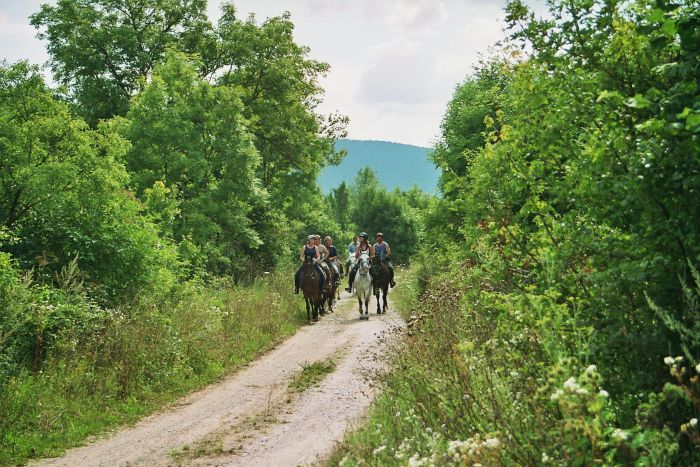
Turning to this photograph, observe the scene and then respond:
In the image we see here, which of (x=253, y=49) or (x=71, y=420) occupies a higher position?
(x=253, y=49)

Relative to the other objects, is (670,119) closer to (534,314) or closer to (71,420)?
(534,314)

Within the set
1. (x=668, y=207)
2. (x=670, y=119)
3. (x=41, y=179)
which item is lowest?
(x=668, y=207)

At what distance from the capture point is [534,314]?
533cm

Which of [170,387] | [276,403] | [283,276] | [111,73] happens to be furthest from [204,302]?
[111,73]

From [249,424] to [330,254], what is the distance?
16.5 meters

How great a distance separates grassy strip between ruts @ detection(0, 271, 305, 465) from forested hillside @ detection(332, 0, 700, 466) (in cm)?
425

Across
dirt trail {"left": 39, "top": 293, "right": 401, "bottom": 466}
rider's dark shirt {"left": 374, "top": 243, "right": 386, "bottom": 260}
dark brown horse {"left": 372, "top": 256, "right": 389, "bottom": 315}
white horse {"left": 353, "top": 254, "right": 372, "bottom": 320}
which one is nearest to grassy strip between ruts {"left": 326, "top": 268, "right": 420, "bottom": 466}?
dirt trail {"left": 39, "top": 293, "right": 401, "bottom": 466}

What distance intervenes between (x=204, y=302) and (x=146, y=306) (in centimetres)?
323

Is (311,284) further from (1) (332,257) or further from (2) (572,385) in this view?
(2) (572,385)

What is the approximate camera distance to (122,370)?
36.1 feet

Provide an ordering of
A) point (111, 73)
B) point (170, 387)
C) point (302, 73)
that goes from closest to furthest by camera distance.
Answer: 1. point (170, 387)
2. point (111, 73)
3. point (302, 73)

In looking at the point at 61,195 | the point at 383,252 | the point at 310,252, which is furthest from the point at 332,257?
the point at 61,195

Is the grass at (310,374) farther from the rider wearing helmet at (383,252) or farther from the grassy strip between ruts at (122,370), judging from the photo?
the rider wearing helmet at (383,252)

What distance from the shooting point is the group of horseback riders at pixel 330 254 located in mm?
22188
